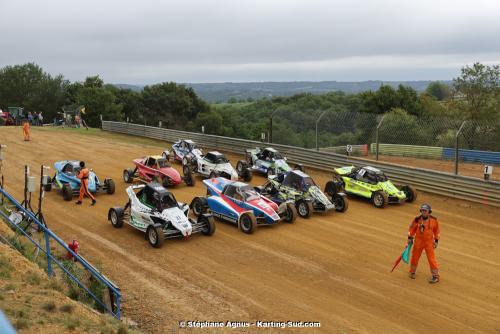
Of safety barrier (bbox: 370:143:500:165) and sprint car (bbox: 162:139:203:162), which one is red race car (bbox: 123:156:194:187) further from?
safety barrier (bbox: 370:143:500:165)

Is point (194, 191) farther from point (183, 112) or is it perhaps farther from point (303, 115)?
point (183, 112)

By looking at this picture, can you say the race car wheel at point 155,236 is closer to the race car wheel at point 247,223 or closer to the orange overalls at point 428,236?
the race car wheel at point 247,223

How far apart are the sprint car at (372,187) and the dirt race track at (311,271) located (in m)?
0.38

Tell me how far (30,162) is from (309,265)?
1828 cm

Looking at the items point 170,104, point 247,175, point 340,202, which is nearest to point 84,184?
point 247,175

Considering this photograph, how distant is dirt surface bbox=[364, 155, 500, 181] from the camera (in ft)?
74.7

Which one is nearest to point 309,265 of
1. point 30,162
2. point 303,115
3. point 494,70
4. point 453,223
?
point 453,223

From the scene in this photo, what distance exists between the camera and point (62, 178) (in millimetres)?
19000

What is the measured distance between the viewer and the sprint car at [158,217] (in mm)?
13750

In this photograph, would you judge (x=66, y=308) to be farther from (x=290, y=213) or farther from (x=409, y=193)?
(x=409, y=193)

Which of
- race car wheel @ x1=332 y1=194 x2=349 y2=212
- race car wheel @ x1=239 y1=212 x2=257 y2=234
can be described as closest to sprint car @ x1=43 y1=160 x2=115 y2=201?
race car wheel @ x1=239 y1=212 x2=257 y2=234

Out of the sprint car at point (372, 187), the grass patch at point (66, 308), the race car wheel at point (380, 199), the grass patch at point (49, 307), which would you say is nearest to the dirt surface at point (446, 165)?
the sprint car at point (372, 187)

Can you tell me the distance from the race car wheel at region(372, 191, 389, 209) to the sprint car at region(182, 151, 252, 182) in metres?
5.83

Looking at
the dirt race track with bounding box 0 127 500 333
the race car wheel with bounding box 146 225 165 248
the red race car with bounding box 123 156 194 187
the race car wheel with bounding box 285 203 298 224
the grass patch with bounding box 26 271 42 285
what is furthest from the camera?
the red race car with bounding box 123 156 194 187
